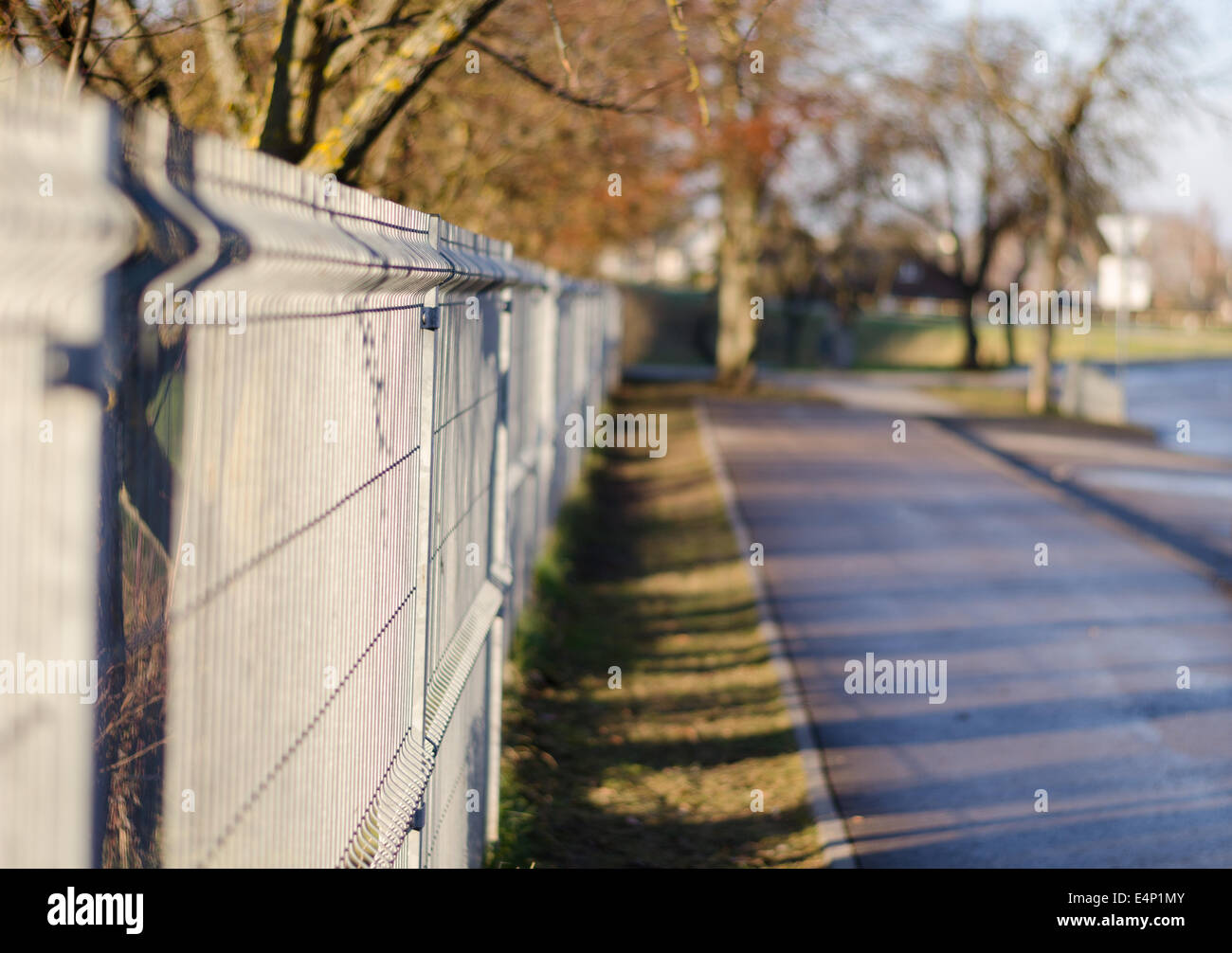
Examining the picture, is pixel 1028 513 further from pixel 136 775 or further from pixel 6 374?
pixel 6 374

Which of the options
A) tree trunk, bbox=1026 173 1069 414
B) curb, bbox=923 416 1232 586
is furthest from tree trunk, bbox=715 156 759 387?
curb, bbox=923 416 1232 586

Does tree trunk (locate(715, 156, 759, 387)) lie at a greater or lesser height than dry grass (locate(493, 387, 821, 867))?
greater

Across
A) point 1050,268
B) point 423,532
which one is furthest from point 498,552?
point 1050,268

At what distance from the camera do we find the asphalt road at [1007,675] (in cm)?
598

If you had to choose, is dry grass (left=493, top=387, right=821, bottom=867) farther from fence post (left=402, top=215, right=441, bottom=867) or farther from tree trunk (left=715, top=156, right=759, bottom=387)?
tree trunk (left=715, top=156, right=759, bottom=387)

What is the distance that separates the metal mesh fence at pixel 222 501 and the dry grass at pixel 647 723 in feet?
5.95

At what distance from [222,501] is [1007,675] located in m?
6.85

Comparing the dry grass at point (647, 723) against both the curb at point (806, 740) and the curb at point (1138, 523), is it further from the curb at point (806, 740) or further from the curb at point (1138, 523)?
the curb at point (1138, 523)

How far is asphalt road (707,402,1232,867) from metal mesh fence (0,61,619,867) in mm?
Answer: 2642

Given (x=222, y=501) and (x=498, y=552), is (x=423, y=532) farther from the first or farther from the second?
(x=498, y=552)

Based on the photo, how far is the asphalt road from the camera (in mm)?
5977

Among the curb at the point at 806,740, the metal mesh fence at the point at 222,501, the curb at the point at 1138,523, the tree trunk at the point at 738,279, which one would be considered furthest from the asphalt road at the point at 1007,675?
the tree trunk at the point at 738,279
